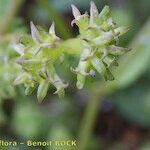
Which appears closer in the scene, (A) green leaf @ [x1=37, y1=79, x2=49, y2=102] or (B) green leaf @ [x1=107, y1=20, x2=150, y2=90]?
(A) green leaf @ [x1=37, y1=79, x2=49, y2=102]

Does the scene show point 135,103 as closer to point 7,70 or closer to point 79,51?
point 7,70

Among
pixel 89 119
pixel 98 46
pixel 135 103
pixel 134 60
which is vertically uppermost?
pixel 98 46

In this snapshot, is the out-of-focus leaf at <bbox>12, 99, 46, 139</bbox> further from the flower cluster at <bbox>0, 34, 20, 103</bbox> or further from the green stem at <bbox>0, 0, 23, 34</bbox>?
the flower cluster at <bbox>0, 34, 20, 103</bbox>

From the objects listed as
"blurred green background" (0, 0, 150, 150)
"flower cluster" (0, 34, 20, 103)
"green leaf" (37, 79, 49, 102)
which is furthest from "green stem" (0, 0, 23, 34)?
"green leaf" (37, 79, 49, 102)

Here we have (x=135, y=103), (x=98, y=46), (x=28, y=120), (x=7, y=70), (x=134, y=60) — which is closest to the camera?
(x=98, y=46)

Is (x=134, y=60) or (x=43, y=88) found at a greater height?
(x=43, y=88)

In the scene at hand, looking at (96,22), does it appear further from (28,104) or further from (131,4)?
(131,4)

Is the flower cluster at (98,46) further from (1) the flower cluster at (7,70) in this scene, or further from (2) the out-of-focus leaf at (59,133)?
(2) the out-of-focus leaf at (59,133)

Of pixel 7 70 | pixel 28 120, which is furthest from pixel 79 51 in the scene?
pixel 28 120
